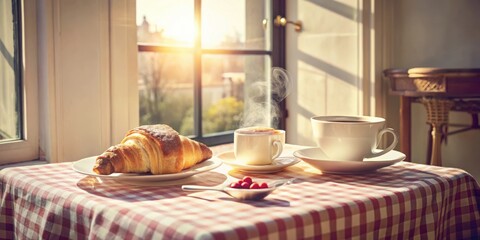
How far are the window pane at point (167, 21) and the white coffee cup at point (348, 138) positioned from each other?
5.89 feet

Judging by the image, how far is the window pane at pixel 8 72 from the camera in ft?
6.21

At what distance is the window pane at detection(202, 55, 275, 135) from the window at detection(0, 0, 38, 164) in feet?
4.76

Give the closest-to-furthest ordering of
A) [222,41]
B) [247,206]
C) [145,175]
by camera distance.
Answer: [247,206], [145,175], [222,41]

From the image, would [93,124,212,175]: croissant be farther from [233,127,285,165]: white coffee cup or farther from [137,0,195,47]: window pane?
[137,0,195,47]: window pane

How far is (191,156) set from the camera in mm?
1023

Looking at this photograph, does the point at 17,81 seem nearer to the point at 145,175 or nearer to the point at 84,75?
the point at 84,75

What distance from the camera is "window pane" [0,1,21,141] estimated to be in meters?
1.89

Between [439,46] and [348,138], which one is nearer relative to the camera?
[348,138]

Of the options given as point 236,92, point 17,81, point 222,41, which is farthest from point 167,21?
point 236,92

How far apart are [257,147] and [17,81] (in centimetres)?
121

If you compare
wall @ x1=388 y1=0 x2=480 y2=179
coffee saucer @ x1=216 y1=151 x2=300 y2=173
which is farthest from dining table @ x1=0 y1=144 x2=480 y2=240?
wall @ x1=388 y1=0 x2=480 y2=179

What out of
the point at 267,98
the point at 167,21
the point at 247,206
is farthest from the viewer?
the point at 267,98

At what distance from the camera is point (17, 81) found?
1908mm

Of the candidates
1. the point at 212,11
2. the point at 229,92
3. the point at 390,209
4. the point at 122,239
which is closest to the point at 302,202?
the point at 390,209
